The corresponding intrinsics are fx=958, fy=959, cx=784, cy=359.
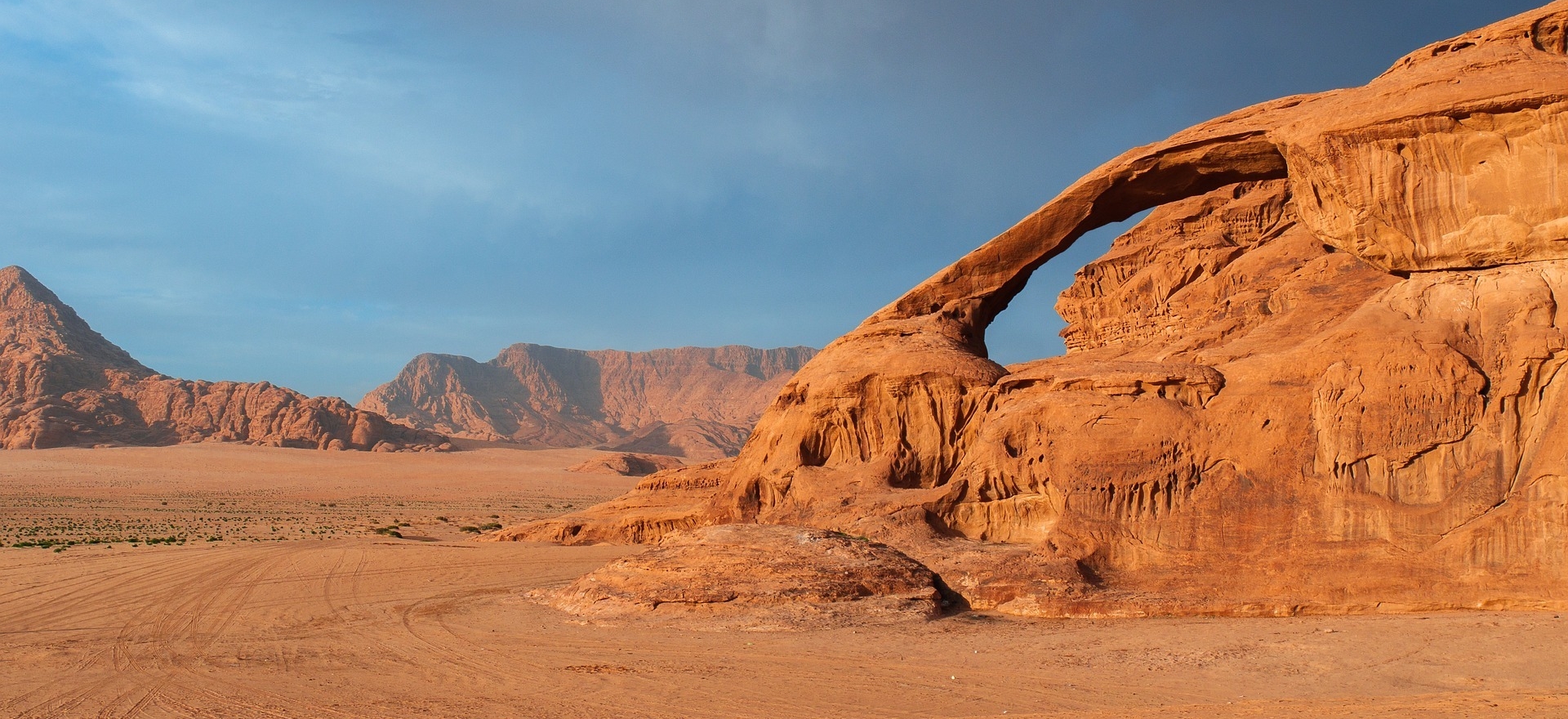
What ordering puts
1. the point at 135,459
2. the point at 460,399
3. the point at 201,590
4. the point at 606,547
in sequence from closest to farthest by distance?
1. the point at 201,590
2. the point at 606,547
3. the point at 135,459
4. the point at 460,399

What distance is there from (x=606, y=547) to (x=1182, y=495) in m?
15.0

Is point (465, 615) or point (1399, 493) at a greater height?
point (1399, 493)

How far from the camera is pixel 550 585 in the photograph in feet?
54.2

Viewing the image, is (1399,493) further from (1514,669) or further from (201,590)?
(201,590)

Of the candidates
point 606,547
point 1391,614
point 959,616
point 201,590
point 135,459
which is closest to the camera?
point 1391,614

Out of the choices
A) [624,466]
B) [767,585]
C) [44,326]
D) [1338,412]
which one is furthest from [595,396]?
[1338,412]

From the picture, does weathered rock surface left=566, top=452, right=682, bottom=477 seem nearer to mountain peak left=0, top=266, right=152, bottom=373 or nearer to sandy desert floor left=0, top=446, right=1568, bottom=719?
mountain peak left=0, top=266, right=152, bottom=373

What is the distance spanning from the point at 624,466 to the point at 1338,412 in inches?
2894

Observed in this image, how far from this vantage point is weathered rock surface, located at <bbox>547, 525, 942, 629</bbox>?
12.4m

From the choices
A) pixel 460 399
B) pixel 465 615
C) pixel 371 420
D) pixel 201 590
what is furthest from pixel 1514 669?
pixel 460 399

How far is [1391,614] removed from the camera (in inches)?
451

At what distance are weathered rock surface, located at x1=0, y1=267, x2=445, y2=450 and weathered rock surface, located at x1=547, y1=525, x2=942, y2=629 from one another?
79929 millimetres

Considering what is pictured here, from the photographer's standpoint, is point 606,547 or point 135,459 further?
point 135,459

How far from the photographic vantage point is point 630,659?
34.1 feet
